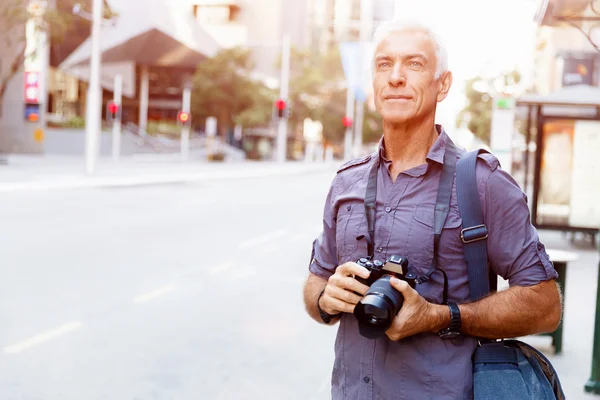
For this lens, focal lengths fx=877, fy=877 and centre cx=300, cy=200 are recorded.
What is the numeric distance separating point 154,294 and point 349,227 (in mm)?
7064

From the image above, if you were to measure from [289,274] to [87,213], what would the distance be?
7256 mm

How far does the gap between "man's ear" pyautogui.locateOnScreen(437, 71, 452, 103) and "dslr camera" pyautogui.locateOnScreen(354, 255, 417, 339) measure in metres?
0.53

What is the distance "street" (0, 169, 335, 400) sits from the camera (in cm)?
597

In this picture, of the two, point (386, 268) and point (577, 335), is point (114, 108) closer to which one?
point (577, 335)

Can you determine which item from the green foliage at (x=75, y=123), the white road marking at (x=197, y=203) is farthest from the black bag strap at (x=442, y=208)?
the green foliage at (x=75, y=123)

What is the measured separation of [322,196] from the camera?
89.3 feet

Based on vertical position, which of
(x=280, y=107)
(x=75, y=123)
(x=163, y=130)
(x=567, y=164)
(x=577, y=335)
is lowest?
(x=577, y=335)

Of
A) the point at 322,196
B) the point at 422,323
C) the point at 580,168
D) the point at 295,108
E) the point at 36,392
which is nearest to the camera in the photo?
the point at 422,323

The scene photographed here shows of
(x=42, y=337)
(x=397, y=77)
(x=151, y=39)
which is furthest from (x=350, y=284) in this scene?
(x=151, y=39)

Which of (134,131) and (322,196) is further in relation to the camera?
(134,131)

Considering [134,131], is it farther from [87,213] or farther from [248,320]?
[248,320]

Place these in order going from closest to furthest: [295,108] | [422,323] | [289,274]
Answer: [422,323] < [289,274] < [295,108]

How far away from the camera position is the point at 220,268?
437 inches


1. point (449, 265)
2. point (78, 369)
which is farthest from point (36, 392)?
point (449, 265)
